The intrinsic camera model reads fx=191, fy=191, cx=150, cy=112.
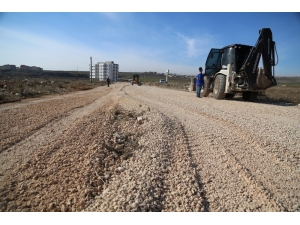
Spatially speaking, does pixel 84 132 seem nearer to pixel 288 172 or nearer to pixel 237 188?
pixel 237 188

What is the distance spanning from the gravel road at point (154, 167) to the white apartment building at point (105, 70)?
51.3 metres

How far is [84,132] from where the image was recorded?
4414mm

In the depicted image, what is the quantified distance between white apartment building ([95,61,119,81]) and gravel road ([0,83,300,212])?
51.3 m

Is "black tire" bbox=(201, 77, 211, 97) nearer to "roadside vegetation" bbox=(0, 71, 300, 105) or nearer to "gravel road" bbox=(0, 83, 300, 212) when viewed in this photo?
"roadside vegetation" bbox=(0, 71, 300, 105)

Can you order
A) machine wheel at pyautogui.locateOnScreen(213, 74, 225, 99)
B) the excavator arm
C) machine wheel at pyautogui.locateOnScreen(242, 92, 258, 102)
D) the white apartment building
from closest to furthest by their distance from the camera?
the excavator arm → machine wheel at pyautogui.locateOnScreen(213, 74, 225, 99) → machine wheel at pyautogui.locateOnScreen(242, 92, 258, 102) → the white apartment building

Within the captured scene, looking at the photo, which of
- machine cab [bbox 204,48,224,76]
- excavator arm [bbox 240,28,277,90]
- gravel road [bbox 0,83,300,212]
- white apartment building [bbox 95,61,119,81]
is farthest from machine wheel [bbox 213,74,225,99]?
white apartment building [bbox 95,61,119,81]

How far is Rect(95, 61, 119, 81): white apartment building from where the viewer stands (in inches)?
2121

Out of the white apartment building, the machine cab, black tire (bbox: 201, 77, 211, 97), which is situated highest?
the white apartment building

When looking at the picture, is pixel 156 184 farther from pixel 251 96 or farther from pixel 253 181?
pixel 251 96

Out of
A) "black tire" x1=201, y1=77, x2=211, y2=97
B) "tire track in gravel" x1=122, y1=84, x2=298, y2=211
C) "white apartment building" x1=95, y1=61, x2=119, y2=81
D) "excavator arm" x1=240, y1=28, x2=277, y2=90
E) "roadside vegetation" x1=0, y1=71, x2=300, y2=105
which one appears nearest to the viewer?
"tire track in gravel" x1=122, y1=84, x2=298, y2=211

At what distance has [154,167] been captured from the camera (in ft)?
8.85

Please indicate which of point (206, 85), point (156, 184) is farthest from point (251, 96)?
point (156, 184)

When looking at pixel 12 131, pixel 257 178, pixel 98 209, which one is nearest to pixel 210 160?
pixel 257 178

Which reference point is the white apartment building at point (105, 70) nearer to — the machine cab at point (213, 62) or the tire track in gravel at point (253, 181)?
the machine cab at point (213, 62)
